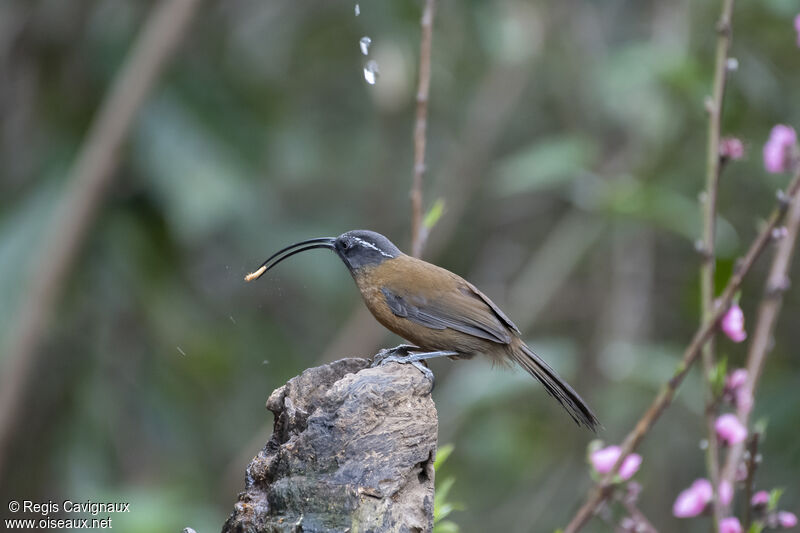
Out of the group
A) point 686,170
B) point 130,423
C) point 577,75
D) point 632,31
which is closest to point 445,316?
point 686,170

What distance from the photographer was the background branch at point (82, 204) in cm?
591

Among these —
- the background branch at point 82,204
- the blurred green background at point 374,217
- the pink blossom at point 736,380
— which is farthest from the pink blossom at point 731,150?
the background branch at point 82,204

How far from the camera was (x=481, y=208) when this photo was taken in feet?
28.9

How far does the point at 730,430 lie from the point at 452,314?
3.78 ft

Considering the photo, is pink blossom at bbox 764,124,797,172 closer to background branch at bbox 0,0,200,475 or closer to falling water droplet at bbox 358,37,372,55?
falling water droplet at bbox 358,37,372,55

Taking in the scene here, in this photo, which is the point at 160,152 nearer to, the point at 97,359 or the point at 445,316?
the point at 97,359

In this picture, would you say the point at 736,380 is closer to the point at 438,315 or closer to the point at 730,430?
the point at 730,430

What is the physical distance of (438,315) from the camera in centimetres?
376

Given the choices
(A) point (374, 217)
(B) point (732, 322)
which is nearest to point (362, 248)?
(B) point (732, 322)

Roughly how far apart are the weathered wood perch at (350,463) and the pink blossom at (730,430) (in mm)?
962

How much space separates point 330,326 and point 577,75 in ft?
11.0

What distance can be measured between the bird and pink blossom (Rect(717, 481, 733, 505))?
26.6 inches

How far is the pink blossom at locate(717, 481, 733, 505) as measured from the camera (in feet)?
9.62

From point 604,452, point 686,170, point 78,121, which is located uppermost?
point 78,121
